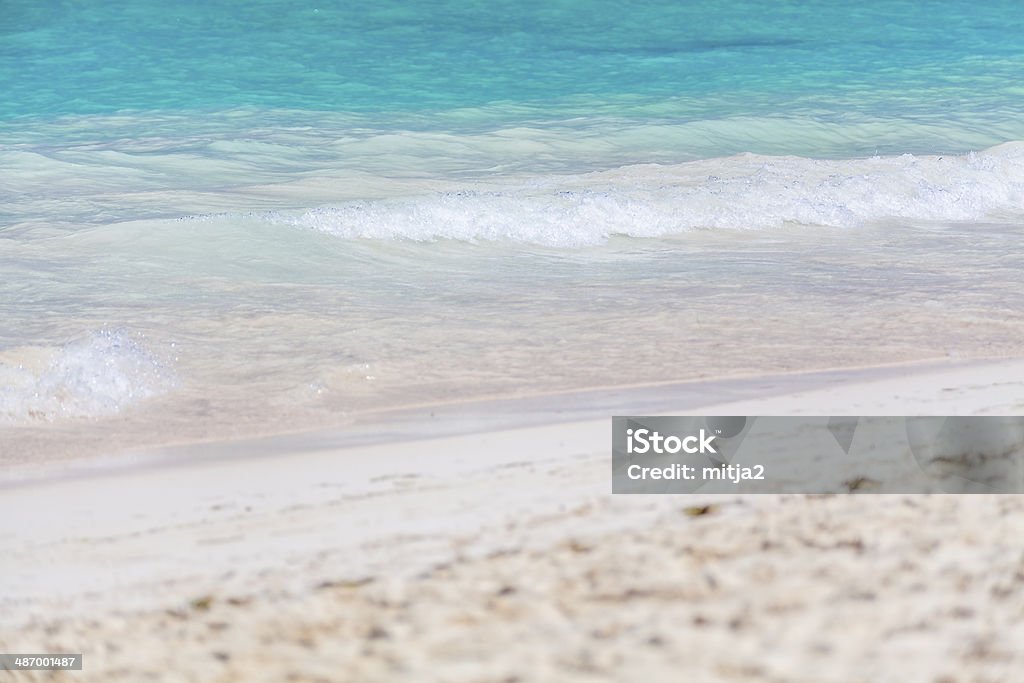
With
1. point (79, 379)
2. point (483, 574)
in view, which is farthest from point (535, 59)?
point (483, 574)

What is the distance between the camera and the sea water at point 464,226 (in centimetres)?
335

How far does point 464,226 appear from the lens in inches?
228

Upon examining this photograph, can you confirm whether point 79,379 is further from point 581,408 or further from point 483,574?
point 483,574

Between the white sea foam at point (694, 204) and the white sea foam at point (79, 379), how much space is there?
7.36 feet

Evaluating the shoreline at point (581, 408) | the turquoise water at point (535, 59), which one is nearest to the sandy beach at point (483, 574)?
the shoreline at point (581, 408)

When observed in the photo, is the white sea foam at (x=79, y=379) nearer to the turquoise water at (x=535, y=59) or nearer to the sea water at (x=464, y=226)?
the sea water at (x=464, y=226)

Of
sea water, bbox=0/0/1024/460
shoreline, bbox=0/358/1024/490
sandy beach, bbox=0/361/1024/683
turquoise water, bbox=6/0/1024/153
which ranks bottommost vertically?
sandy beach, bbox=0/361/1024/683

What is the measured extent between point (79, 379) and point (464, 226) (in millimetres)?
2846

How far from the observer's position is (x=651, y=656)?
5.68 ft

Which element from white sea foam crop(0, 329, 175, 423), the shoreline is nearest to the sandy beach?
the shoreline

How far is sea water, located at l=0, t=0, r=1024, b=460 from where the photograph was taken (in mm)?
3348

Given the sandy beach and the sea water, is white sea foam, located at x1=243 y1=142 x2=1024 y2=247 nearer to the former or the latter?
the sea water

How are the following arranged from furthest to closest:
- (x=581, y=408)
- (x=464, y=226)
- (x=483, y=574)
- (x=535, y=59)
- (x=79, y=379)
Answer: (x=535, y=59) < (x=464, y=226) < (x=79, y=379) < (x=581, y=408) < (x=483, y=574)

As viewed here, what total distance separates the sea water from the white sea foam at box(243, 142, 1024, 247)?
21 mm
